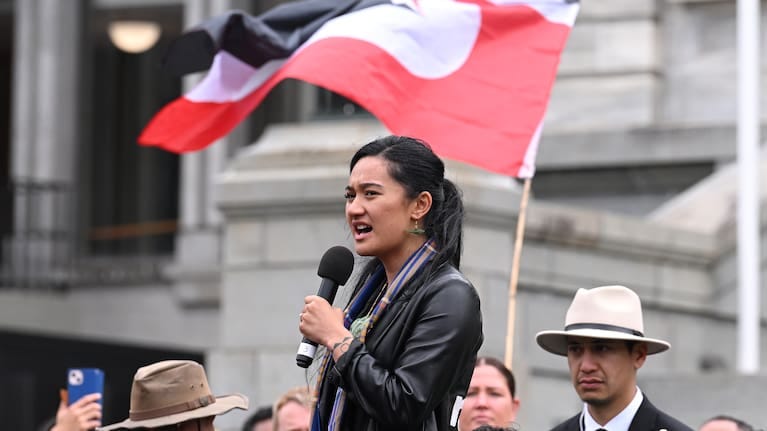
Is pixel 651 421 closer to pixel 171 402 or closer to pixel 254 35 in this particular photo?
pixel 171 402

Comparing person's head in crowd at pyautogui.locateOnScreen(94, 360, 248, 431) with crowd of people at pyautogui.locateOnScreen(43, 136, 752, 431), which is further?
person's head in crowd at pyautogui.locateOnScreen(94, 360, 248, 431)

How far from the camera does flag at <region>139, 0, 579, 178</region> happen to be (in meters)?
10.3

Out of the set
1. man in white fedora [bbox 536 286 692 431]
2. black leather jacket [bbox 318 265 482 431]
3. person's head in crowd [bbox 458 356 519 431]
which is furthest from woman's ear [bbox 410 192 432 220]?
person's head in crowd [bbox 458 356 519 431]

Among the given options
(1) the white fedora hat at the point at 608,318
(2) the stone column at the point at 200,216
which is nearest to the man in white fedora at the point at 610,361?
(1) the white fedora hat at the point at 608,318

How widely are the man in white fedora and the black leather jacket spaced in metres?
1.67

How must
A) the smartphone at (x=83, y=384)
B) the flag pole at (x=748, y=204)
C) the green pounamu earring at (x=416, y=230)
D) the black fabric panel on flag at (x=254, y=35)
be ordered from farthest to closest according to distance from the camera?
the flag pole at (x=748, y=204) → the black fabric panel on flag at (x=254, y=35) → the smartphone at (x=83, y=384) → the green pounamu earring at (x=416, y=230)

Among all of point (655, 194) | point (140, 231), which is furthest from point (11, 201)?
point (655, 194)

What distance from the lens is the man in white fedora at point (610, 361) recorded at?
7832 mm

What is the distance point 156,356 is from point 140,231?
3.52 m

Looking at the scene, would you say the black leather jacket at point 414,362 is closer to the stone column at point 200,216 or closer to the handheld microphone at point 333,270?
the handheld microphone at point 333,270

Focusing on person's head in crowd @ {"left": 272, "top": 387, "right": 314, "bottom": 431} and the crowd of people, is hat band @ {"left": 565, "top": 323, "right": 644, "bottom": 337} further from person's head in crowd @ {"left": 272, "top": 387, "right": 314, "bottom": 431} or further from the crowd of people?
person's head in crowd @ {"left": 272, "top": 387, "right": 314, "bottom": 431}

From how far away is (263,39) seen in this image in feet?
35.1

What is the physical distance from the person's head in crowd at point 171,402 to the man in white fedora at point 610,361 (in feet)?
4.83

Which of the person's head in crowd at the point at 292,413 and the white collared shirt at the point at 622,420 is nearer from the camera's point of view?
the white collared shirt at the point at 622,420
